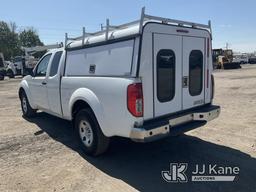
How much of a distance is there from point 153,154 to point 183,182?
126 cm

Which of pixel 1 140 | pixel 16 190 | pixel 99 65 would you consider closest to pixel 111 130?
pixel 99 65

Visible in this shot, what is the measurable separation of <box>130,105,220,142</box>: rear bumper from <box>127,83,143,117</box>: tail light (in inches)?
10.3

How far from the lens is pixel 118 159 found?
5707mm

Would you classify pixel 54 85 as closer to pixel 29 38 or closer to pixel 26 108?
pixel 26 108

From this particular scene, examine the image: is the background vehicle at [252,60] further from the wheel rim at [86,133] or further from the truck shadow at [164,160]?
the wheel rim at [86,133]

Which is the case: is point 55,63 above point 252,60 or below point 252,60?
below

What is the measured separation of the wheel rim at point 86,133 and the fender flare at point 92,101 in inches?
17.4

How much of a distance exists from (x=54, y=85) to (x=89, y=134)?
5.77ft

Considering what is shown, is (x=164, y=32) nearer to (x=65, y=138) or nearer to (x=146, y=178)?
(x=146, y=178)

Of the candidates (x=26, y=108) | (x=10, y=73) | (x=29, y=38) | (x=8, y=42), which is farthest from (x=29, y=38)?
(x=26, y=108)

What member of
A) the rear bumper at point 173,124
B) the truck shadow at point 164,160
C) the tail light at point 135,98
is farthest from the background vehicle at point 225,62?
the tail light at point 135,98

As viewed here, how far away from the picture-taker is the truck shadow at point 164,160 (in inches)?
180

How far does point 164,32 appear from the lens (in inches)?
203

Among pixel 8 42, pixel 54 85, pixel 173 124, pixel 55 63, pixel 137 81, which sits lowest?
pixel 173 124
